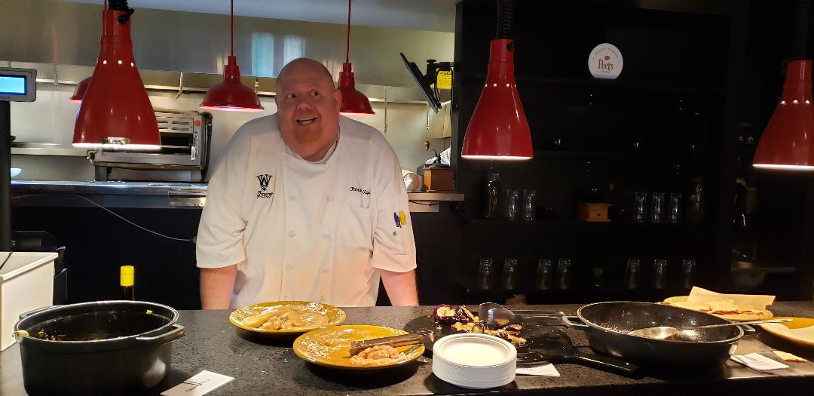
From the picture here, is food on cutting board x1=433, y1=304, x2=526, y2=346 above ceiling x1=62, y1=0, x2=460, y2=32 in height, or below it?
below

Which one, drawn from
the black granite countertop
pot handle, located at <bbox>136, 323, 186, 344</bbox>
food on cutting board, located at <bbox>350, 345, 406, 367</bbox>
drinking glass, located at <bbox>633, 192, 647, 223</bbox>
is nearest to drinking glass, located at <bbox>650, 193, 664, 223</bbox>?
drinking glass, located at <bbox>633, 192, 647, 223</bbox>

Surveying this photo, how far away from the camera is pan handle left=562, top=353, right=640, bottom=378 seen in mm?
1304

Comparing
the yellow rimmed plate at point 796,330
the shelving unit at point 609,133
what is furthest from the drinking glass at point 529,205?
the yellow rimmed plate at point 796,330

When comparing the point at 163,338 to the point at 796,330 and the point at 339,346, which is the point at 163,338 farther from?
the point at 796,330

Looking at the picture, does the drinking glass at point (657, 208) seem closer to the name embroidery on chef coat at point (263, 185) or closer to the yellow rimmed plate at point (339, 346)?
A: the name embroidery on chef coat at point (263, 185)

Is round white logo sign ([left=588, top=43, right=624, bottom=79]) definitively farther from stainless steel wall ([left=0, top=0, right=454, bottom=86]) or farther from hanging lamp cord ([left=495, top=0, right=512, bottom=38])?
hanging lamp cord ([left=495, top=0, right=512, bottom=38])

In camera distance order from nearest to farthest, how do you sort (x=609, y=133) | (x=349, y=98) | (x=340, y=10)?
(x=349, y=98)
(x=609, y=133)
(x=340, y=10)

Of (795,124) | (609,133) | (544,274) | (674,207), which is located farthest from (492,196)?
(795,124)

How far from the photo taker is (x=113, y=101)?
1.34 metres

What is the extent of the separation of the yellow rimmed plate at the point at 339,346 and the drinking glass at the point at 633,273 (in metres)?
3.17

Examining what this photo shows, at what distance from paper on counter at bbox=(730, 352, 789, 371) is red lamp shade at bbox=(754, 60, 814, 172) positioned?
31.4 inches

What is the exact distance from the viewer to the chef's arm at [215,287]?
85.8 inches

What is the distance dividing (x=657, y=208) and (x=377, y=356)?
3504 mm

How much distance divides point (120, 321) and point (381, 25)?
14.3 ft
